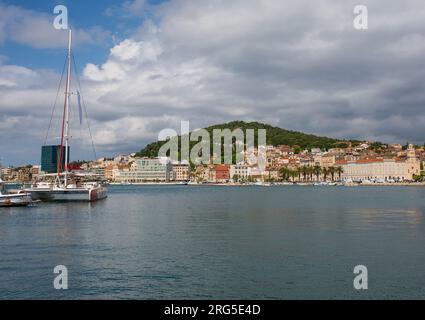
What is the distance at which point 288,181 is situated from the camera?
158000 millimetres

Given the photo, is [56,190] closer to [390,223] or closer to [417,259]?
[390,223]

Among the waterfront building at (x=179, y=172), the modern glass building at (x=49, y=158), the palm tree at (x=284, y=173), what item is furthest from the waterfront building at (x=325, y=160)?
the modern glass building at (x=49, y=158)

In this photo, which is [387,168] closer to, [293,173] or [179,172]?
[293,173]

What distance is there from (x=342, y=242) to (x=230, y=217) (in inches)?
473

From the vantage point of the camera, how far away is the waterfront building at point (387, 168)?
141875 mm

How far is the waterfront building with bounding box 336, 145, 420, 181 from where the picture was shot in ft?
465

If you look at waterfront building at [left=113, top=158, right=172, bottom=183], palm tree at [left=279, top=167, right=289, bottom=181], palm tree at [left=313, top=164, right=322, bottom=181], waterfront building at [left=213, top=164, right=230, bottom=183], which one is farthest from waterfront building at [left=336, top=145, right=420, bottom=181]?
waterfront building at [left=113, top=158, right=172, bottom=183]

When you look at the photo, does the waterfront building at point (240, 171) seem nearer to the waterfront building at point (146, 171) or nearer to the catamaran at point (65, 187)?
the waterfront building at point (146, 171)

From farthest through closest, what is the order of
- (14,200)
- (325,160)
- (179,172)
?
(179,172) < (325,160) < (14,200)

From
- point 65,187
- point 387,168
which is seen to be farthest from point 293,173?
point 65,187

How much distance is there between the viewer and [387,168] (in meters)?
143

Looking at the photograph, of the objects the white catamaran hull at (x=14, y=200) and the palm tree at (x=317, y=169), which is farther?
the palm tree at (x=317, y=169)
